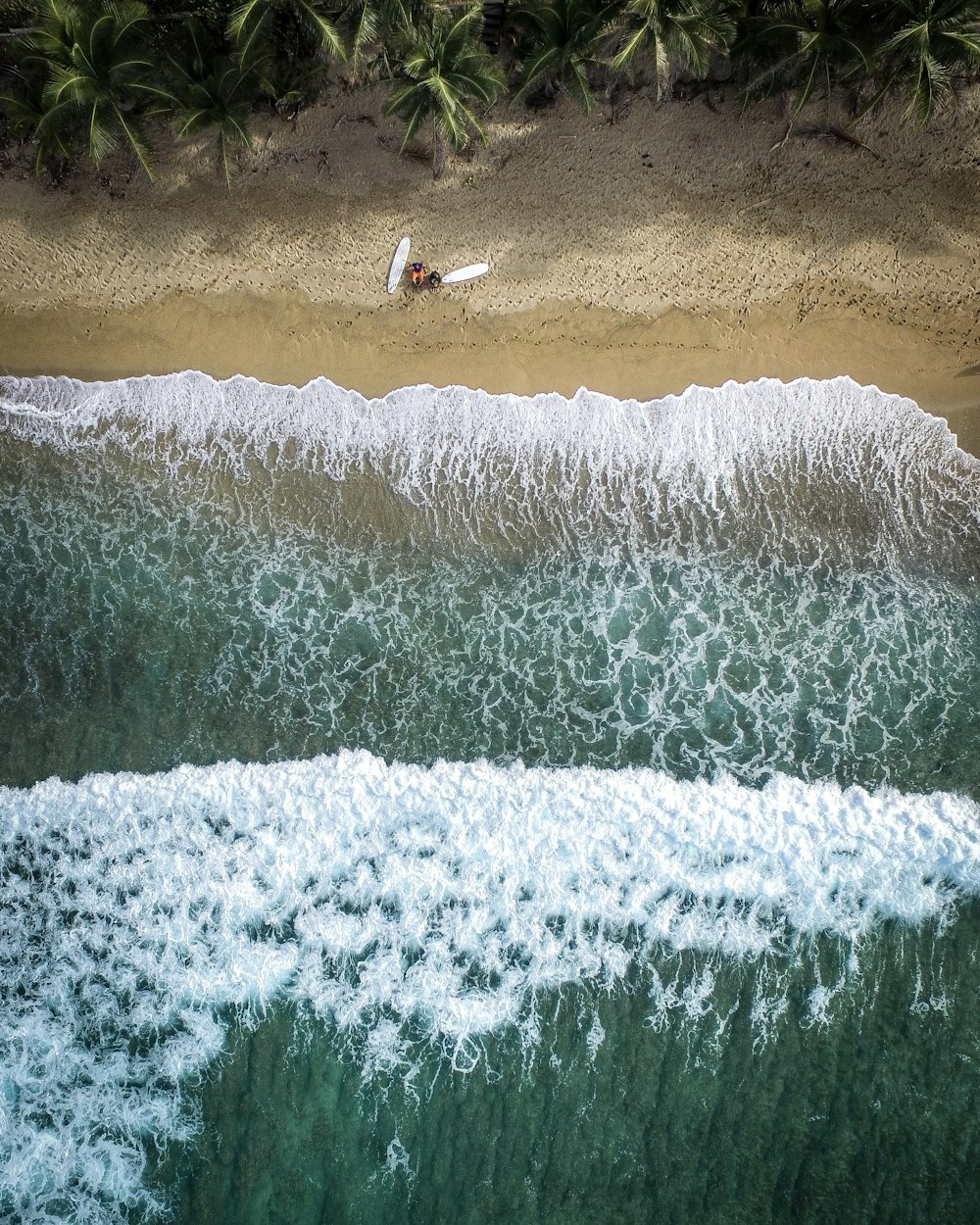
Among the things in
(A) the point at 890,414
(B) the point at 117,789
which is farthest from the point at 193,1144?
(A) the point at 890,414

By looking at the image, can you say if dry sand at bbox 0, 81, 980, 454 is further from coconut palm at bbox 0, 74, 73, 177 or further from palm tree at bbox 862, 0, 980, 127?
palm tree at bbox 862, 0, 980, 127

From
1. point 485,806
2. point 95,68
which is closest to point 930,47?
point 95,68

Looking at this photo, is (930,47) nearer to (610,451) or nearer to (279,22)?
(610,451)

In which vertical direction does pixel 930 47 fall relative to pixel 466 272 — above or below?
above

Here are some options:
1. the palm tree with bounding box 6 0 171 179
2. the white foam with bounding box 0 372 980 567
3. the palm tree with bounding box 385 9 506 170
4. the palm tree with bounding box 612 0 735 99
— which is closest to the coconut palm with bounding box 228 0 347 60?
the palm tree with bounding box 385 9 506 170

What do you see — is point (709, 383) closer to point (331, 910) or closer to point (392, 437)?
point (392, 437)

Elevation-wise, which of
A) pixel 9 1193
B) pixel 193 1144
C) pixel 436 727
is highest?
pixel 436 727
